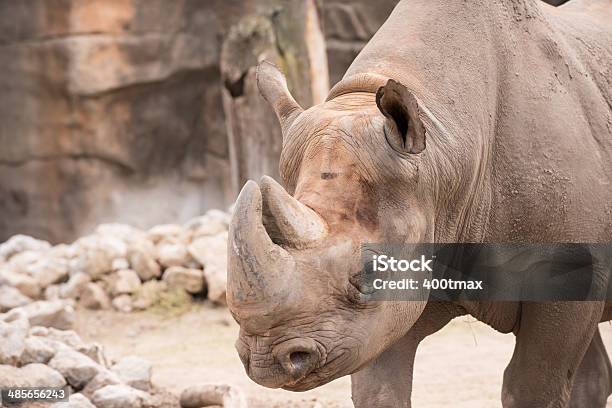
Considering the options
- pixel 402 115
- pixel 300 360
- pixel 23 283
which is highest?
pixel 402 115

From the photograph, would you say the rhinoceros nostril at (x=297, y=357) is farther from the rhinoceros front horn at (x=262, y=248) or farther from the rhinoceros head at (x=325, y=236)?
the rhinoceros front horn at (x=262, y=248)

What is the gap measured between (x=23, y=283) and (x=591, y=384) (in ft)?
14.9

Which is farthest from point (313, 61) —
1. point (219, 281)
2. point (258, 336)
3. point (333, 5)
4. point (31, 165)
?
point (258, 336)

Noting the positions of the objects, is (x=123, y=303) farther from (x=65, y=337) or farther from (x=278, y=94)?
(x=278, y=94)

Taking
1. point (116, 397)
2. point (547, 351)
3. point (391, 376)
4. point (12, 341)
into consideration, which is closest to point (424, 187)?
point (391, 376)

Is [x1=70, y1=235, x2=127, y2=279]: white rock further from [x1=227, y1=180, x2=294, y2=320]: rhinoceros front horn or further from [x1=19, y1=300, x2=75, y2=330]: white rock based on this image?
[x1=227, y1=180, x2=294, y2=320]: rhinoceros front horn

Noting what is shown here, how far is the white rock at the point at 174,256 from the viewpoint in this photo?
852cm

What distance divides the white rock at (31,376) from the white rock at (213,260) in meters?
2.93

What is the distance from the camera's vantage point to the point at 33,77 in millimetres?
12867

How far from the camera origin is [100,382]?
5297 millimetres

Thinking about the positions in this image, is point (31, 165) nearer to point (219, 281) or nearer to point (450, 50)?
point (219, 281)

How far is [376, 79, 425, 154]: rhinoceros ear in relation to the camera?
3191mm

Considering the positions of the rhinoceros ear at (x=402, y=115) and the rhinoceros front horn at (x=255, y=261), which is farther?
the rhinoceros ear at (x=402, y=115)

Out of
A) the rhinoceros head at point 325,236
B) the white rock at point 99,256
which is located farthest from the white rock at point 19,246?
the rhinoceros head at point 325,236
